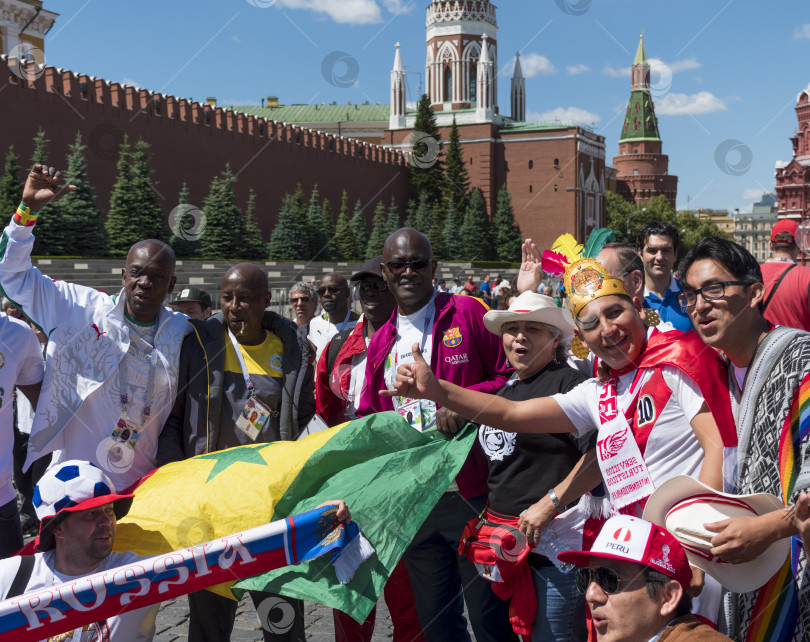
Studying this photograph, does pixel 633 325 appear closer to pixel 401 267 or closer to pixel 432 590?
pixel 401 267

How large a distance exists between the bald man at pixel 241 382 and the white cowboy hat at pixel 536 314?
95 cm

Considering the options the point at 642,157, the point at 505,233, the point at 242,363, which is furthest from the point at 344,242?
the point at 642,157

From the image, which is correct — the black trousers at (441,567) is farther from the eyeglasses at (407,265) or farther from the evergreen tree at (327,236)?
the evergreen tree at (327,236)

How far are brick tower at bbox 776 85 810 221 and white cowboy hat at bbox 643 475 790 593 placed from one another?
6593cm

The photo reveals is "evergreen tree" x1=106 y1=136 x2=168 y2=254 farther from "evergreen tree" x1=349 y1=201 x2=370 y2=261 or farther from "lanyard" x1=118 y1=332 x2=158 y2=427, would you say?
"lanyard" x1=118 y1=332 x2=158 y2=427

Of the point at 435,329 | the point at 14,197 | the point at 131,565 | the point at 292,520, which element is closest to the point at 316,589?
the point at 292,520

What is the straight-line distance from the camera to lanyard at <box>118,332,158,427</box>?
10.7 ft

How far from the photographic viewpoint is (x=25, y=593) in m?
2.45

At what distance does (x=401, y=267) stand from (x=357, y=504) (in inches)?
39.7

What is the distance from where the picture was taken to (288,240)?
1378 inches

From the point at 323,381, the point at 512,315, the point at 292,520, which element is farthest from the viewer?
the point at 323,381

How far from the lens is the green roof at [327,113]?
270 ft

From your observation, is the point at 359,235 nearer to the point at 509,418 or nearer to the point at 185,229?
the point at 185,229

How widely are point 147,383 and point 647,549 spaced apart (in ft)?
6.85
